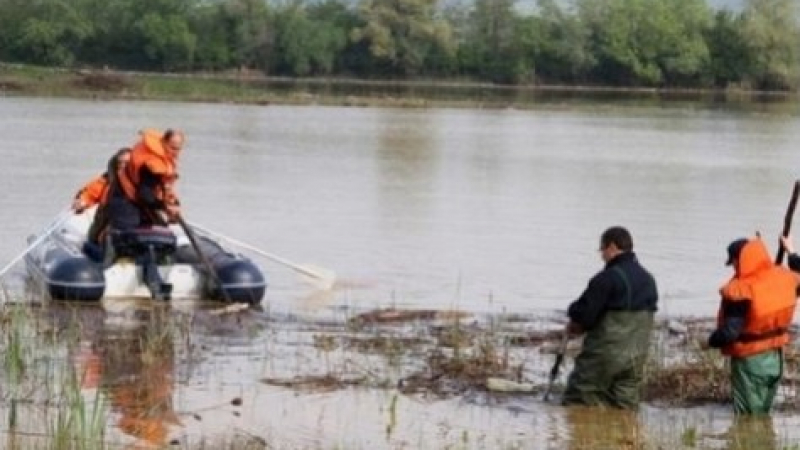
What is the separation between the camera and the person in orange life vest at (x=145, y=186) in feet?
47.2

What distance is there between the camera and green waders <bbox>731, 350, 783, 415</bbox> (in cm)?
1030

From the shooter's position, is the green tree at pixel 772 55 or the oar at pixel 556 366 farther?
the green tree at pixel 772 55

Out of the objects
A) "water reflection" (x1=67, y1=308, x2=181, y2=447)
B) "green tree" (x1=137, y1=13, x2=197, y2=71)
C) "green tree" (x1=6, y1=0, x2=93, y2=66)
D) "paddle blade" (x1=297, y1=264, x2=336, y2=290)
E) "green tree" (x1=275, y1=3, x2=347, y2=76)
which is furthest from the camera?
"green tree" (x1=275, y1=3, x2=347, y2=76)

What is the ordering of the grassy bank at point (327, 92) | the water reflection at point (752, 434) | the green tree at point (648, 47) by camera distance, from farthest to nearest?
the green tree at point (648, 47) < the grassy bank at point (327, 92) < the water reflection at point (752, 434)

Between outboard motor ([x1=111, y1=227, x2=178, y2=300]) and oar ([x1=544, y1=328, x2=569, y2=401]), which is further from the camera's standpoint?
outboard motor ([x1=111, y1=227, x2=178, y2=300])

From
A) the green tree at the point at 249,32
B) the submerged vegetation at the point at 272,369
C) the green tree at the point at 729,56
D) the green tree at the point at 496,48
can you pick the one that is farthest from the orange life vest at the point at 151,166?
the green tree at the point at 729,56

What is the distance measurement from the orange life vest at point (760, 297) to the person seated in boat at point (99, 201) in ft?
20.1

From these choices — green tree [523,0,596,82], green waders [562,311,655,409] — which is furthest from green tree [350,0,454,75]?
green waders [562,311,655,409]

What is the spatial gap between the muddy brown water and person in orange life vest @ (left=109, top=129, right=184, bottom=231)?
880 mm

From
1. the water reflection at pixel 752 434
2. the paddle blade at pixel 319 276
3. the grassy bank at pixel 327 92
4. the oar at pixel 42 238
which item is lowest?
the grassy bank at pixel 327 92

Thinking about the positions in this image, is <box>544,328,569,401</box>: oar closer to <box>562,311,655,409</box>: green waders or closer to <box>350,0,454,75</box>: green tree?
<box>562,311,655,409</box>: green waders

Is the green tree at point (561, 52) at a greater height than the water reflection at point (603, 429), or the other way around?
the water reflection at point (603, 429)

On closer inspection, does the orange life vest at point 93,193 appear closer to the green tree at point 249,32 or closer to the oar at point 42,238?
the oar at point 42,238

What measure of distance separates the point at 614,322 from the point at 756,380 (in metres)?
0.92
